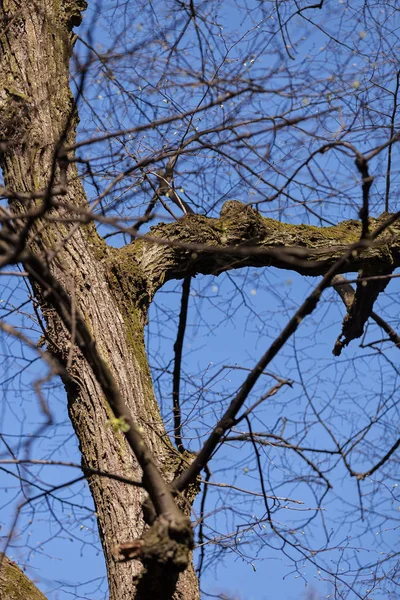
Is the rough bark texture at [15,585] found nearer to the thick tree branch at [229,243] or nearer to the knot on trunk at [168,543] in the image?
the knot on trunk at [168,543]

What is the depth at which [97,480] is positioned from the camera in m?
3.38

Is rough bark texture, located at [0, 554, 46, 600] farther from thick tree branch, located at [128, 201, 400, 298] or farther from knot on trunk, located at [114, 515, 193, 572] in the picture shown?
thick tree branch, located at [128, 201, 400, 298]

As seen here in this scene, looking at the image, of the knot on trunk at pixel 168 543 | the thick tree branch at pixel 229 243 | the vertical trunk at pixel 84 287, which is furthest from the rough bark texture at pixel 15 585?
the thick tree branch at pixel 229 243

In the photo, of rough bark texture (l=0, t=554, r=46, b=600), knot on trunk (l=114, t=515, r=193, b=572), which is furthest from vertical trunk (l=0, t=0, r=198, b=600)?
knot on trunk (l=114, t=515, r=193, b=572)

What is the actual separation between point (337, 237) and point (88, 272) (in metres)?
1.70

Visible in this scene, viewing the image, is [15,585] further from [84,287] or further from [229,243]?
[229,243]

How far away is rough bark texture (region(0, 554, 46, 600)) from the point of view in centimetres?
326

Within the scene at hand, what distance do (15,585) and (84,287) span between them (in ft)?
4.80

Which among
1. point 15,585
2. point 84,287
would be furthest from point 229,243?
point 15,585

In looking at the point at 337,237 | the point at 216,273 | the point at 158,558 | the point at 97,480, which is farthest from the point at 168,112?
the point at 158,558

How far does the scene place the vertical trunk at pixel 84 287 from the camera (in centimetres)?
331

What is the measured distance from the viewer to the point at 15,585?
3299 millimetres

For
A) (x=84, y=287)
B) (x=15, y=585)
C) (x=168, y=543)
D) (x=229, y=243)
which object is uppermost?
(x=229, y=243)

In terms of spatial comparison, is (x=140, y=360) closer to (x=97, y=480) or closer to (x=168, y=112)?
(x=97, y=480)
